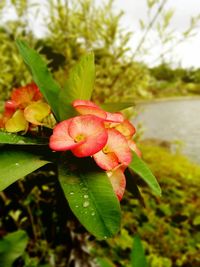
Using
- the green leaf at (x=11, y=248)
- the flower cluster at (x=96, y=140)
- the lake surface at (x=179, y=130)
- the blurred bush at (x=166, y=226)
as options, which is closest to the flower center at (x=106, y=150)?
the flower cluster at (x=96, y=140)

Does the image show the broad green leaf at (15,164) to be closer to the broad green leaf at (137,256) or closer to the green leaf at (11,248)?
the broad green leaf at (137,256)

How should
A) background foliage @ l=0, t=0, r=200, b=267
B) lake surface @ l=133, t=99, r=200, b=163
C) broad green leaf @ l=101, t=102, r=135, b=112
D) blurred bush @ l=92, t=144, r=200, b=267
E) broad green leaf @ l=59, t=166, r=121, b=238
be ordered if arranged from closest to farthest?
broad green leaf @ l=59, t=166, r=121, b=238 < broad green leaf @ l=101, t=102, r=135, b=112 < background foliage @ l=0, t=0, r=200, b=267 < blurred bush @ l=92, t=144, r=200, b=267 < lake surface @ l=133, t=99, r=200, b=163

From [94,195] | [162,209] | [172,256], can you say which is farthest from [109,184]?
[162,209]

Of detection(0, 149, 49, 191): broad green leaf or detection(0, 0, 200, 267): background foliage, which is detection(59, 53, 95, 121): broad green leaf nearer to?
detection(0, 149, 49, 191): broad green leaf

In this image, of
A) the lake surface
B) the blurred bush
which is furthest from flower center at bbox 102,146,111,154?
the lake surface

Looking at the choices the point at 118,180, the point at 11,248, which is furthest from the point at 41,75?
the point at 11,248
